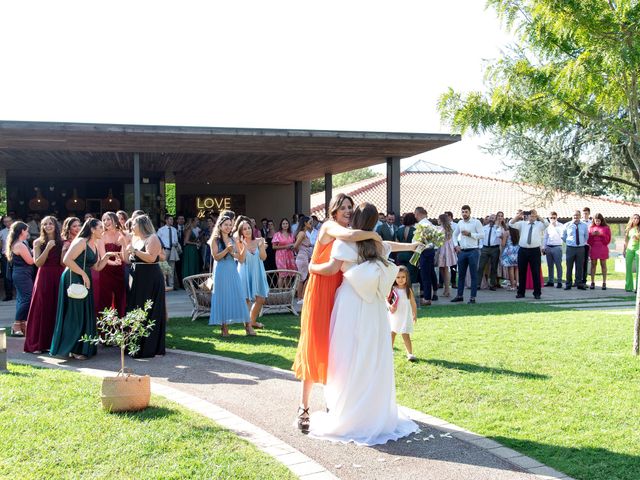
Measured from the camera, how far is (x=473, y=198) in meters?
43.7

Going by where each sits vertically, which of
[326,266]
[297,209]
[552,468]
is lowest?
[552,468]

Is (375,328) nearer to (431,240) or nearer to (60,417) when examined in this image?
(431,240)

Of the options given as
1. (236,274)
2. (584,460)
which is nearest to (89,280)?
(236,274)

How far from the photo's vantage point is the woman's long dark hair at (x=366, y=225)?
5.35 meters

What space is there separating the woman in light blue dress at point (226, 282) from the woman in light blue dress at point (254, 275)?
0.45m

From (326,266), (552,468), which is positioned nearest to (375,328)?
(326,266)

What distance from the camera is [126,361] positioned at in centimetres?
843

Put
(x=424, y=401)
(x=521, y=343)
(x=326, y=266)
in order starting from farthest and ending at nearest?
(x=521, y=343) < (x=424, y=401) < (x=326, y=266)

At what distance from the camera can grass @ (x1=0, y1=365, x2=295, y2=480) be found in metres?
4.49

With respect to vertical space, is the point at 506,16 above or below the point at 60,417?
above

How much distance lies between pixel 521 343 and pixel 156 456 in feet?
19.0

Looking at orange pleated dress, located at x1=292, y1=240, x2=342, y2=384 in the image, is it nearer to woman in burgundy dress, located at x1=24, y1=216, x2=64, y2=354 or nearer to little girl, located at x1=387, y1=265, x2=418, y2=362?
→ little girl, located at x1=387, y1=265, x2=418, y2=362

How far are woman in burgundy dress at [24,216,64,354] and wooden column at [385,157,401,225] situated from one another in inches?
353

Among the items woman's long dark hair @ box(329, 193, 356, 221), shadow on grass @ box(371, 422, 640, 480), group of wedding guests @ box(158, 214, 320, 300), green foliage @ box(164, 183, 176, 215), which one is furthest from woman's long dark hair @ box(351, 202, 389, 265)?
green foliage @ box(164, 183, 176, 215)
